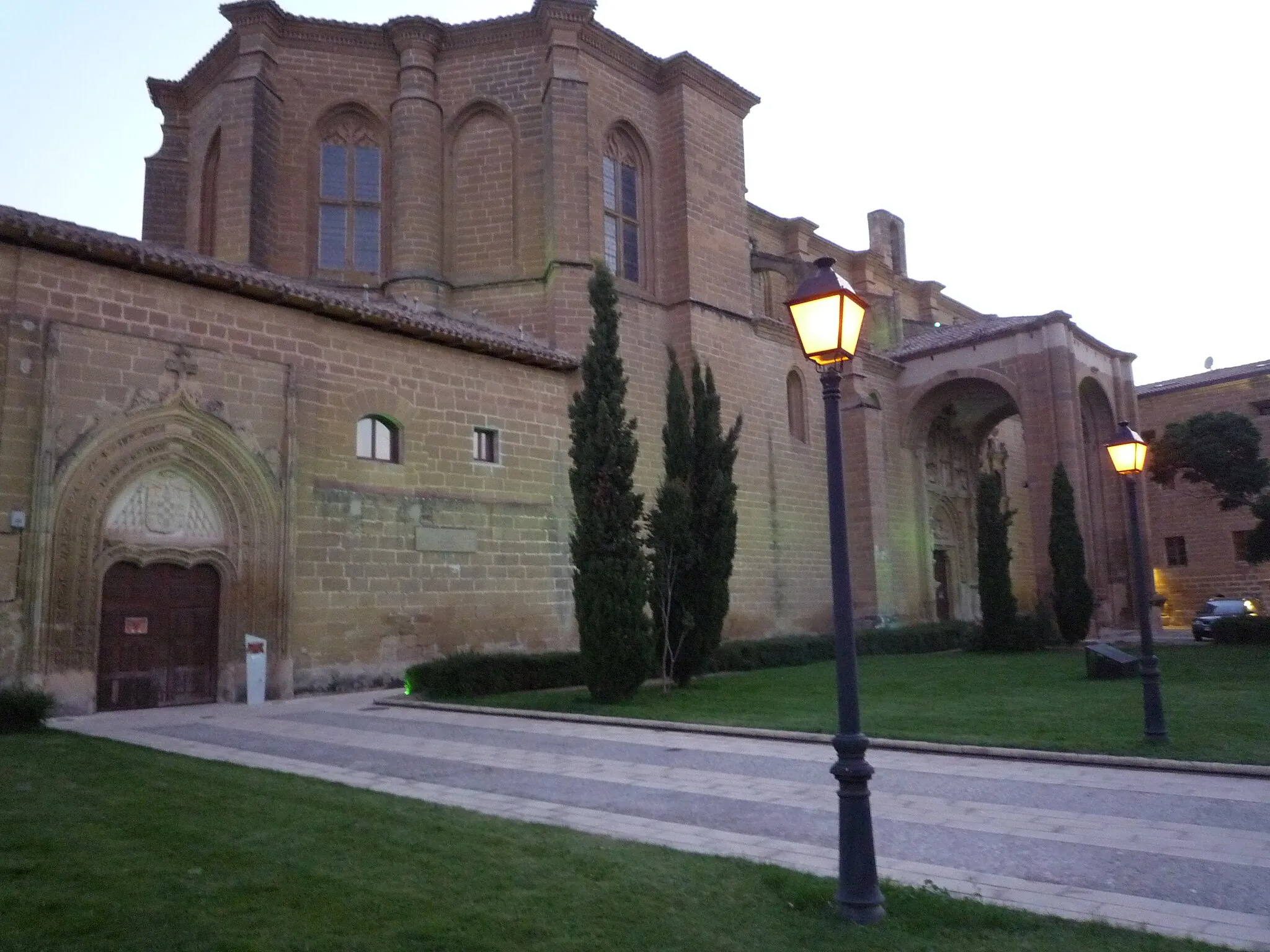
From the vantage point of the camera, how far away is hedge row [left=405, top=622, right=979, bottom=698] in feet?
45.2

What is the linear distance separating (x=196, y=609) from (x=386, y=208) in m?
11.2

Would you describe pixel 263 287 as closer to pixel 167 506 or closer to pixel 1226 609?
pixel 167 506

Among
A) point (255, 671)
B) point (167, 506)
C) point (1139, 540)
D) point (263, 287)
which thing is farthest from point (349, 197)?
point (1139, 540)

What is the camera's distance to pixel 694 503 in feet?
50.9

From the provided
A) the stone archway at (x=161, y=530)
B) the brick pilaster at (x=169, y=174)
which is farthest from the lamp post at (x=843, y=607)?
the brick pilaster at (x=169, y=174)

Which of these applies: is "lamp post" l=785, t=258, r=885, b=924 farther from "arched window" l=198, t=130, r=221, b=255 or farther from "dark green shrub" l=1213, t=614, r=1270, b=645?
"dark green shrub" l=1213, t=614, r=1270, b=645

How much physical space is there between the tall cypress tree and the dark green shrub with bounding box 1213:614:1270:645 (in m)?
15.2

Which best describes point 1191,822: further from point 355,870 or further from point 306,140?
point 306,140

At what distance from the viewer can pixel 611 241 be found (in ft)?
72.9

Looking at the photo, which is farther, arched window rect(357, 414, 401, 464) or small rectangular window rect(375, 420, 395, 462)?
small rectangular window rect(375, 420, 395, 462)

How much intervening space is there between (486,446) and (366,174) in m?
8.29

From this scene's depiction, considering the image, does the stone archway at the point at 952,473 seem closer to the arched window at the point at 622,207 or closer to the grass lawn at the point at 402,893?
the arched window at the point at 622,207

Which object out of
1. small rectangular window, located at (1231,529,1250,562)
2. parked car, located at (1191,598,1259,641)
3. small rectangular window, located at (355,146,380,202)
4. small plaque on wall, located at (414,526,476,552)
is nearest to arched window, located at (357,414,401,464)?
small plaque on wall, located at (414,526,476,552)

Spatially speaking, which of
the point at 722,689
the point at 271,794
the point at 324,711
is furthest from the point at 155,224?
the point at 271,794
